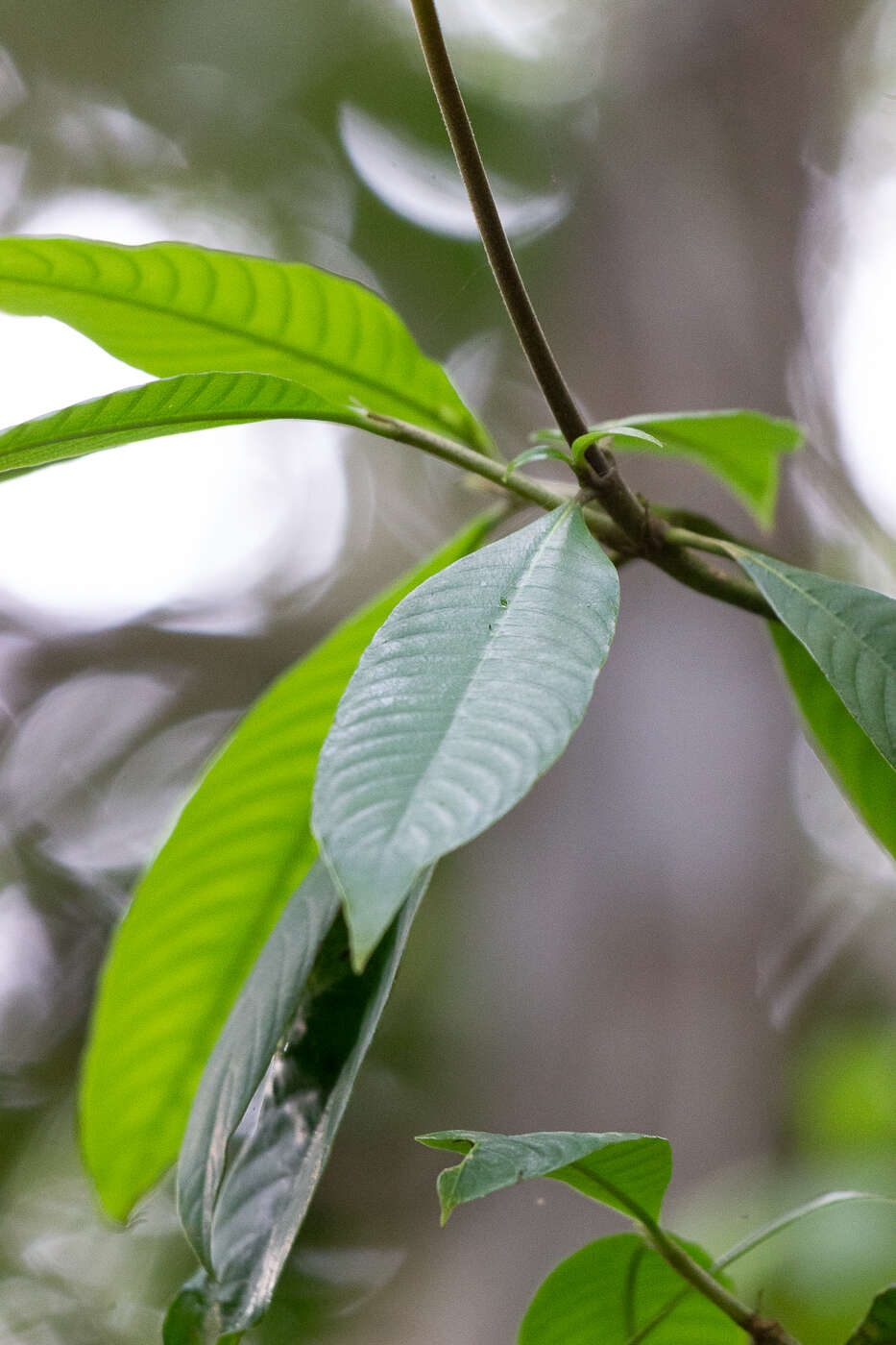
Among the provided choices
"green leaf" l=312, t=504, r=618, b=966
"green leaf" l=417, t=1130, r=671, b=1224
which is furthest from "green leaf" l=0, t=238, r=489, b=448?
"green leaf" l=417, t=1130, r=671, b=1224

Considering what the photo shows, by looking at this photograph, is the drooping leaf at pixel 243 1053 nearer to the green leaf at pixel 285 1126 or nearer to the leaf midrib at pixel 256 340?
the green leaf at pixel 285 1126

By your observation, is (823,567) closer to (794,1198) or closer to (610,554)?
(794,1198)

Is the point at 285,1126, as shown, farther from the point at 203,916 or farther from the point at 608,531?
the point at 608,531

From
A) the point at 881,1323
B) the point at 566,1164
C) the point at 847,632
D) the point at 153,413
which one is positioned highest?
the point at 153,413

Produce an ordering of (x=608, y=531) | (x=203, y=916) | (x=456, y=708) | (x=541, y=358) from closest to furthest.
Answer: (x=456, y=708) → (x=541, y=358) → (x=608, y=531) → (x=203, y=916)

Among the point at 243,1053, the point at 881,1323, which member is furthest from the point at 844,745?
the point at 243,1053

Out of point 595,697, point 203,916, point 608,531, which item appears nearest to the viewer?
point 608,531

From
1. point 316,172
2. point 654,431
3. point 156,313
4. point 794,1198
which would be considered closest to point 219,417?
point 156,313
